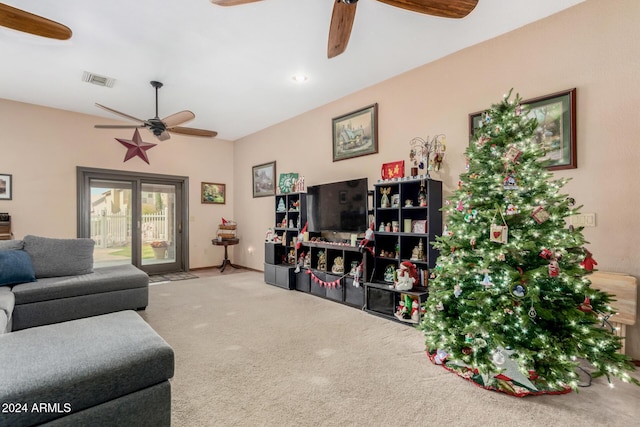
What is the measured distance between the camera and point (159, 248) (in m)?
6.38

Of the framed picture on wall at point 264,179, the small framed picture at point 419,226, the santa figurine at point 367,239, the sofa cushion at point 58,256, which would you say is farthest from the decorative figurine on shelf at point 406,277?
the sofa cushion at point 58,256

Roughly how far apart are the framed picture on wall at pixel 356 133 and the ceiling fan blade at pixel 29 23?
3.23m

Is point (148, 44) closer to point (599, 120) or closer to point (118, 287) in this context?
point (118, 287)

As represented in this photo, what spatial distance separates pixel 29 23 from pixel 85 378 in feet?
8.47

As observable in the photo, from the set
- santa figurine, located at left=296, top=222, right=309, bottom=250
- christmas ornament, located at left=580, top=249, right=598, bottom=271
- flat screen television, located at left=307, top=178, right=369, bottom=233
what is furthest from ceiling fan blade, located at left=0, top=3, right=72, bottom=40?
christmas ornament, located at left=580, top=249, right=598, bottom=271

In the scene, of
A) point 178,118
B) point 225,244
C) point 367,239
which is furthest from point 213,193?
point 367,239

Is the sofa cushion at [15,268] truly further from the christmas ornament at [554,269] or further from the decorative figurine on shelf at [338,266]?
the christmas ornament at [554,269]

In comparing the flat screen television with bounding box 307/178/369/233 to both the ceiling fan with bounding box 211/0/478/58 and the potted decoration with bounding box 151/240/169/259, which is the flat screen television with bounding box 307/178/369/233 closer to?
the ceiling fan with bounding box 211/0/478/58

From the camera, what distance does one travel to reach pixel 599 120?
255 centimetres

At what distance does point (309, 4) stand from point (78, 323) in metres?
2.91

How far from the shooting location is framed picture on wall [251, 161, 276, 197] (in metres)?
6.05

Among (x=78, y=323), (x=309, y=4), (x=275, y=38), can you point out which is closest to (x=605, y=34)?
(x=309, y=4)

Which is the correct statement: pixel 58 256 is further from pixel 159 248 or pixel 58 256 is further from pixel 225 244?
pixel 225 244

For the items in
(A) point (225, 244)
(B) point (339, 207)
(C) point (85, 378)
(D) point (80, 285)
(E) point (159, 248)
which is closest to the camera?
(C) point (85, 378)
